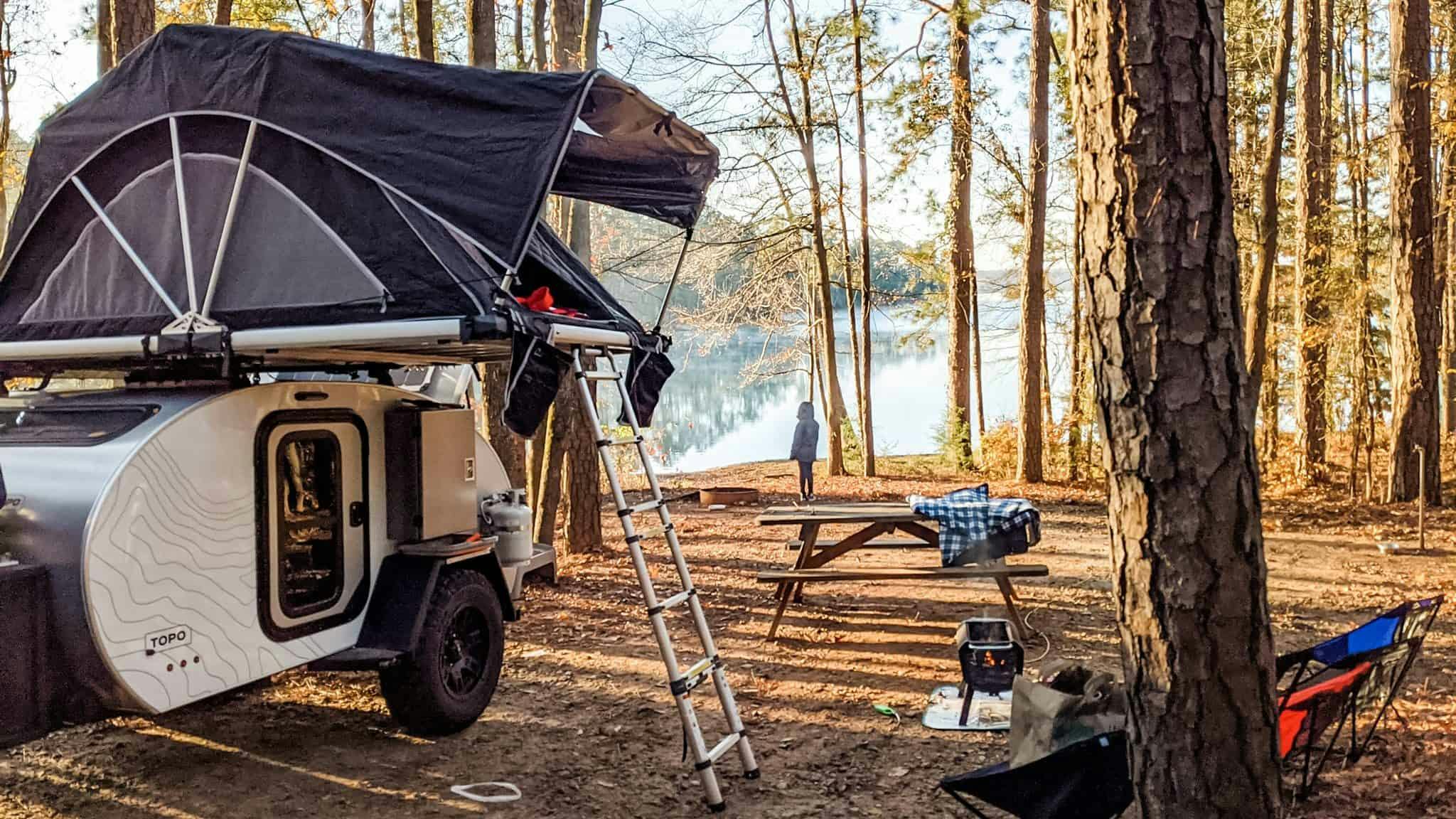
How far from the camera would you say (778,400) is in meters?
51.7

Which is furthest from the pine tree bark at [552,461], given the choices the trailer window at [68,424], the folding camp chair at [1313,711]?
the folding camp chair at [1313,711]

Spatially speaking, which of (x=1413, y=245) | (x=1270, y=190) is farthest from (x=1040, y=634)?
(x=1270, y=190)

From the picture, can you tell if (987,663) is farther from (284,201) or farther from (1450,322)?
(1450,322)

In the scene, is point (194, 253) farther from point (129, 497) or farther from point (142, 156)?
point (129, 497)

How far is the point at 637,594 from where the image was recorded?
9.27 m

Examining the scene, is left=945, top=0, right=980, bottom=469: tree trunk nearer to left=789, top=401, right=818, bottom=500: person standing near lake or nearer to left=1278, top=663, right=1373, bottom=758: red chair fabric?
left=789, top=401, right=818, bottom=500: person standing near lake

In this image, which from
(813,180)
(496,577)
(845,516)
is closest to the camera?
(496,577)

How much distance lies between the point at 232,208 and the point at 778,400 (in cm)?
4691

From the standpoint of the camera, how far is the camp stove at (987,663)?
5684 millimetres

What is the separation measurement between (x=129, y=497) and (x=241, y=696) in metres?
2.78

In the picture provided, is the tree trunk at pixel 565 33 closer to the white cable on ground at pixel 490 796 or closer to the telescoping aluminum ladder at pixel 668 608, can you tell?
the telescoping aluminum ladder at pixel 668 608

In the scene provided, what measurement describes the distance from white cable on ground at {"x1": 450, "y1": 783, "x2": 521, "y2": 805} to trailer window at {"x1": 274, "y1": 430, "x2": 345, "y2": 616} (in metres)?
1.18

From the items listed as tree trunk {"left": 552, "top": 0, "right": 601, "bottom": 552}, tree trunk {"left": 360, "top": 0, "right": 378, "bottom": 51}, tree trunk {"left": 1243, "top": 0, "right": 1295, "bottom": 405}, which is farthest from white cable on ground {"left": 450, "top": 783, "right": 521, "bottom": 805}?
tree trunk {"left": 360, "top": 0, "right": 378, "bottom": 51}

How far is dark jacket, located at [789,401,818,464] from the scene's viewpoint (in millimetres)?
15297
